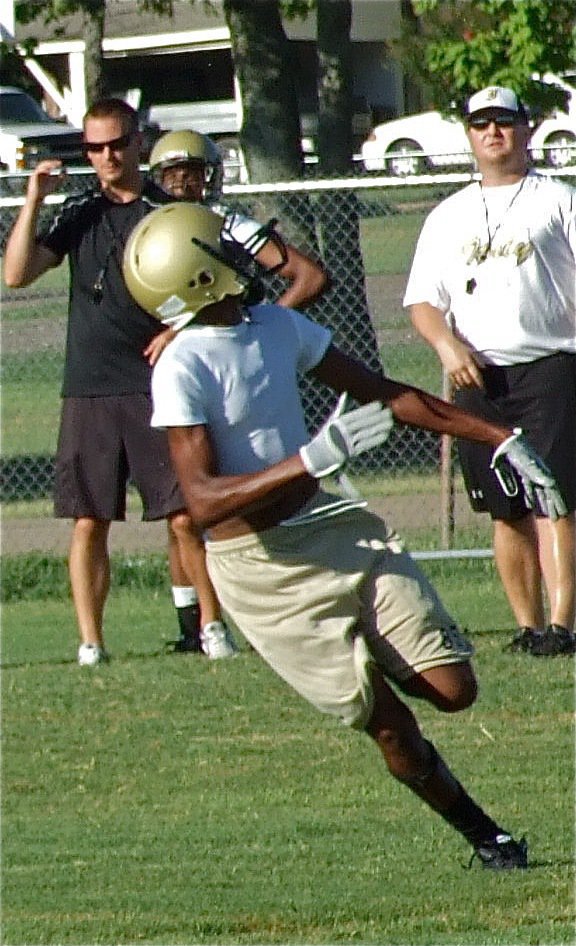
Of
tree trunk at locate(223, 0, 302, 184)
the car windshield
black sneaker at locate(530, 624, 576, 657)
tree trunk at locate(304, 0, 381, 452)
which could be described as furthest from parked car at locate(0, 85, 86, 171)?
black sneaker at locate(530, 624, 576, 657)

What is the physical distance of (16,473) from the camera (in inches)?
531

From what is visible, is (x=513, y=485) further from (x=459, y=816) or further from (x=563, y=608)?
(x=563, y=608)

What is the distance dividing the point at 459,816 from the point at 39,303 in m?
11.5

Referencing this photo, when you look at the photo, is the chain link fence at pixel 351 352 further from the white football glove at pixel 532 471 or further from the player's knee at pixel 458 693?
the player's knee at pixel 458 693

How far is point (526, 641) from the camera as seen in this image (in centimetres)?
923

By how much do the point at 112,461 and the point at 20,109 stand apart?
98.1 ft

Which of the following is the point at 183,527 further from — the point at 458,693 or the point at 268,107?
the point at 268,107

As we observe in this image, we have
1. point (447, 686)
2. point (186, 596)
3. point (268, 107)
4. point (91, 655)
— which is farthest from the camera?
point (268, 107)

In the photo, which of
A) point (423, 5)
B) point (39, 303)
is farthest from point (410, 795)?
point (39, 303)

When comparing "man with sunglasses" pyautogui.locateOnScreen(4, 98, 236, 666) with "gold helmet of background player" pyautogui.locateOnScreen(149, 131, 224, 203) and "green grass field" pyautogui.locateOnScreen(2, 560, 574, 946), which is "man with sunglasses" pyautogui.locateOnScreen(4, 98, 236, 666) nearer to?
"gold helmet of background player" pyautogui.locateOnScreen(149, 131, 224, 203)

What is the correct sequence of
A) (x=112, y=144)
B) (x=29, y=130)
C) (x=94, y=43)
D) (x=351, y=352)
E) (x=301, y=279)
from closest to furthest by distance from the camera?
(x=301, y=279) < (x=112, y=144) < (x=351, y=352) < (x=94, y=43) < (x=29, y=130)

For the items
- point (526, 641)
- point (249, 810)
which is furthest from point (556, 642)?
point (249, 810)

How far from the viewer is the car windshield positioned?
124 ft

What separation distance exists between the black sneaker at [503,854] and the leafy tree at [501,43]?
31.4 ft
